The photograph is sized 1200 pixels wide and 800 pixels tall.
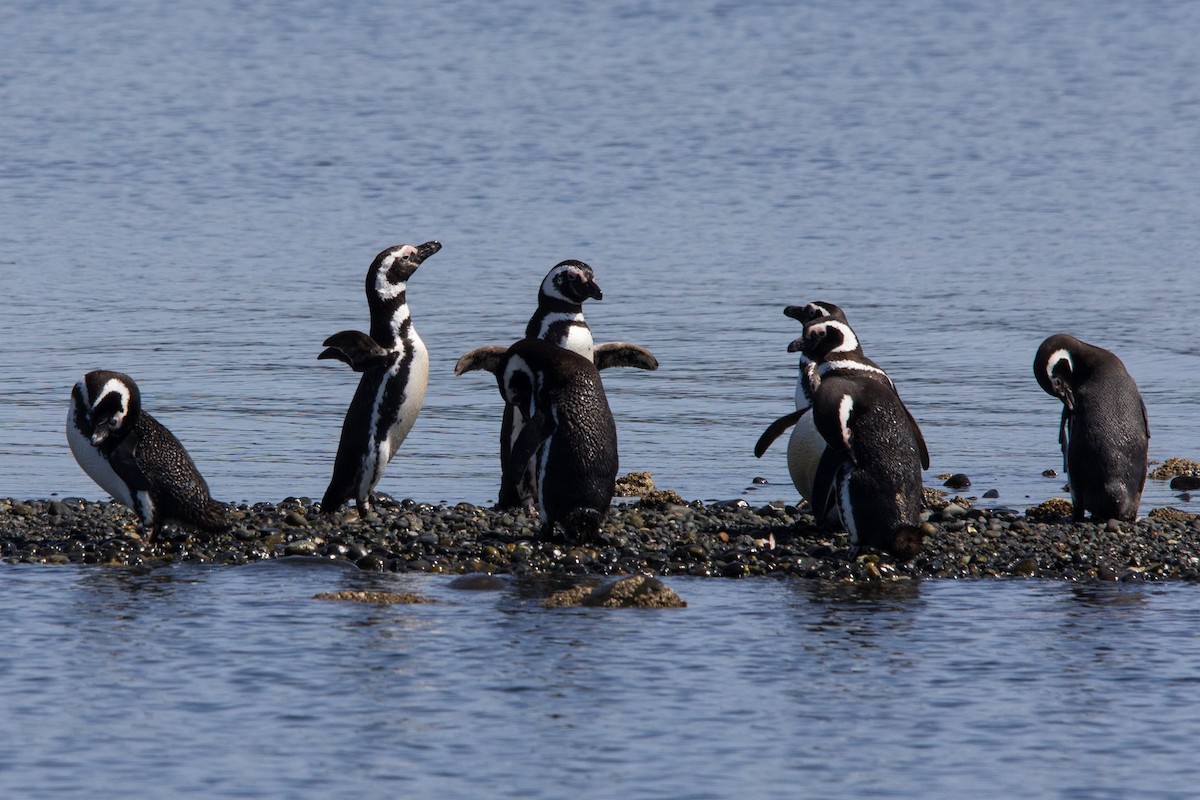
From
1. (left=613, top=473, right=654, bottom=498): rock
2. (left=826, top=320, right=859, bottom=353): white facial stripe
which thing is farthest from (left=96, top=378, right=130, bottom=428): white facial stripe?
(left=826, top=320, right=859, bottom=353): white facial stripe

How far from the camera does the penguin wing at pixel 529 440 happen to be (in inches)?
397

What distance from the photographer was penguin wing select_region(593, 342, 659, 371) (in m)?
11.7

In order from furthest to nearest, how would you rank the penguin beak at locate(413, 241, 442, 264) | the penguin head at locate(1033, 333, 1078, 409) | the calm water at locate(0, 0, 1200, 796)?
the penguin beak at locate(413, 241, 442, 264), the penguin head at locate(1033, 333, 1078, 409), the calm water at locate(0, 0, 1200, 796)

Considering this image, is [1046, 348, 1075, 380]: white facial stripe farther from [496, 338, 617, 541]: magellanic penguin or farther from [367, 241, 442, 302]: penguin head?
[367, 241, 442, 302]: penguin head

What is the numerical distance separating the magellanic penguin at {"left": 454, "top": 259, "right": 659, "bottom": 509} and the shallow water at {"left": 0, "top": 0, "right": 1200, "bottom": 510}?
93cm

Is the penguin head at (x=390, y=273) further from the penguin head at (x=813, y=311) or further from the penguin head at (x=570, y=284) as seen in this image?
the penguin head at (x=813, y=311)

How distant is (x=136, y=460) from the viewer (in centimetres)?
1003

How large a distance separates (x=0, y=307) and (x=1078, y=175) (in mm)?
20562

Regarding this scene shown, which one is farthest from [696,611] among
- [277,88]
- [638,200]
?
[277,88]

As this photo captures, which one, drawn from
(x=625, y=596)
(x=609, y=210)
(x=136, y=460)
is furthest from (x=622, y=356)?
(x=609, y=210)

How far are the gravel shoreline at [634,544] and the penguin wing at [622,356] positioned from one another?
1060 mm

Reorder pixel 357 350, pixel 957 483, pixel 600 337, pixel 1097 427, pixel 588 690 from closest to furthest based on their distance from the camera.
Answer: pixel 588 690 → pixel 357 350 → pixel 1097 427 → pixel 957 483 → pixel 600 337

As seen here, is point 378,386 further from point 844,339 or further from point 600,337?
point 600,337

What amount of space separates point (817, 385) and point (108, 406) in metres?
3.47
